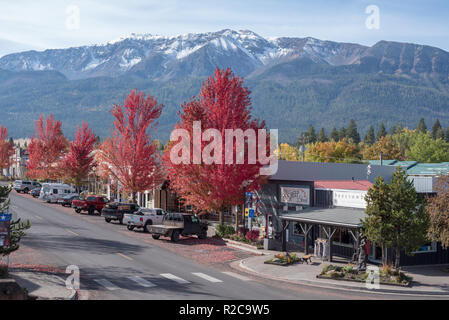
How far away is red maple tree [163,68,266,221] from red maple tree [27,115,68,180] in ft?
157

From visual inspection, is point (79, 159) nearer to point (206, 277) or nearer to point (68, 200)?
point (68, 200)

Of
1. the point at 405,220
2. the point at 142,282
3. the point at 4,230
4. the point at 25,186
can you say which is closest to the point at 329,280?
the point at 405,220

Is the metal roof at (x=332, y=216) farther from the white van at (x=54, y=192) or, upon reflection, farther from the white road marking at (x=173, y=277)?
the white van at (x=54, y=192)

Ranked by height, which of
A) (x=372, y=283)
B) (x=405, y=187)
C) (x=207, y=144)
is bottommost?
(x=372, y=283)

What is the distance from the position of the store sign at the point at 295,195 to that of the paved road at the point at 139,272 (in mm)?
10166

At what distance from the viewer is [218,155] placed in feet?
112

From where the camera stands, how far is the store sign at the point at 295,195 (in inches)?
1355

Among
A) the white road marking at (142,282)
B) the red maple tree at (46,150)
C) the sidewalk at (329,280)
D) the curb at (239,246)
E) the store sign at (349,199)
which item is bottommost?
the sidewalk at (329,280)

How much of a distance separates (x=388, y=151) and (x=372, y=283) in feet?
315

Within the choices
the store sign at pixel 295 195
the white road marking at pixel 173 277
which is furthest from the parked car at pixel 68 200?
the white road marking at pixel 173 277

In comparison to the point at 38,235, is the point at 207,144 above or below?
above
